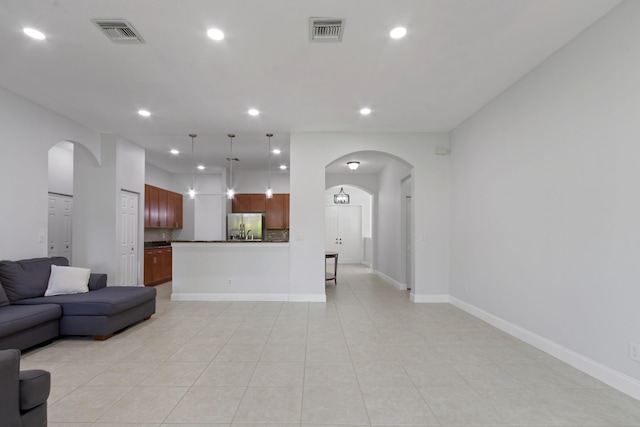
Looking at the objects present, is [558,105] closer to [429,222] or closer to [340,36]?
[340,36]

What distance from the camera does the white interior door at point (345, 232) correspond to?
12883 millimetres

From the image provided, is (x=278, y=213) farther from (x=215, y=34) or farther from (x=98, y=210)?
(x=215, y=34)

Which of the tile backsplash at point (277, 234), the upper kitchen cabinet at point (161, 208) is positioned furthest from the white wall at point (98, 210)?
the tile backsplash at point (277, 234)

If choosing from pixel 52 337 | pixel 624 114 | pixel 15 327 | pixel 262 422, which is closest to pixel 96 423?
pixel 262 422

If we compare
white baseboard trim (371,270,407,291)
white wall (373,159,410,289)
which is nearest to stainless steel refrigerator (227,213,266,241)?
white wall (373,159,410,289)

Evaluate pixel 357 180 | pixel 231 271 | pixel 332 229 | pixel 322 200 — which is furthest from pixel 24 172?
pixel 332 229

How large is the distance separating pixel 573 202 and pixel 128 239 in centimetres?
679

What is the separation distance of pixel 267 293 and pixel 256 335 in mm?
1924

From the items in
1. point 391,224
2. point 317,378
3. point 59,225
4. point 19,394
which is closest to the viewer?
point 19,394

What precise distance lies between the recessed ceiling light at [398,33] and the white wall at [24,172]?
14.9 ft

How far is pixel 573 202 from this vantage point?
3.07 m

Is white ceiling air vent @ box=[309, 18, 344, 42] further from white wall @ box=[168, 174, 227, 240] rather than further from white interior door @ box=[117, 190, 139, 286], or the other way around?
white wall @ box=[168, 174, 227, 240]

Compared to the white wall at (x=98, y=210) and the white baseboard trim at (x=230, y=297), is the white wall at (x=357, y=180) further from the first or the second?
the white wall at (x=98, y=210)

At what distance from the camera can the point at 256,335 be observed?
3.97m
